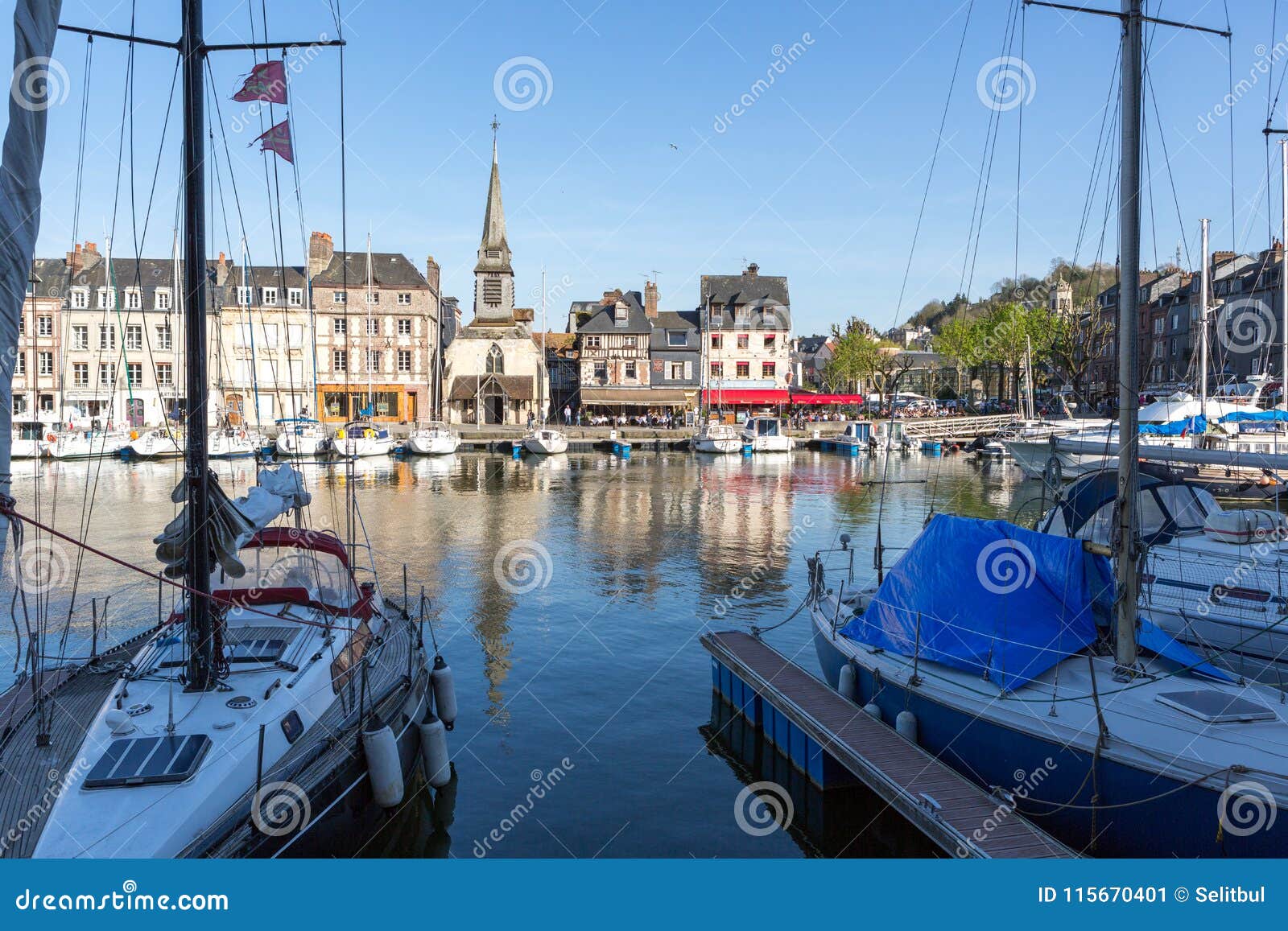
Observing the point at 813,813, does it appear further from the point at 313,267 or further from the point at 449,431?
the point at 313,267

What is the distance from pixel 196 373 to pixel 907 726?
1062 centimetres

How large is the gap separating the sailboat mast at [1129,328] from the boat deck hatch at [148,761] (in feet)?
37.2

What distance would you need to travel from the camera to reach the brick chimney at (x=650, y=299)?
9206 centimetres

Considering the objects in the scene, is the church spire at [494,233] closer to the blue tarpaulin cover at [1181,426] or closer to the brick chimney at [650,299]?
the brick chimney at [650,299]

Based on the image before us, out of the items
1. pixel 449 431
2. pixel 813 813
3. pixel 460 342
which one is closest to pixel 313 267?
pixel 460 342

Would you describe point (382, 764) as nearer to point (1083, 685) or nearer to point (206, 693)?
point (206, 693)

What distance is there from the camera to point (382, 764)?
11.9 meters

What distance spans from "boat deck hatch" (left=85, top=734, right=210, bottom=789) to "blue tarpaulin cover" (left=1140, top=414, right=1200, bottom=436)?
39.0 metres

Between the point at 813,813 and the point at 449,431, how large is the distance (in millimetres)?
63928

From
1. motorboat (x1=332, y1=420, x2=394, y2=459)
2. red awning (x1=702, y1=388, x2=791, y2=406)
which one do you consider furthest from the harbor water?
red awning (x1=702, y1=388, x2=791, y2=406)

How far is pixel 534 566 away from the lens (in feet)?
102

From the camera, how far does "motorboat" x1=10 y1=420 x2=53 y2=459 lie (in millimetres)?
64500

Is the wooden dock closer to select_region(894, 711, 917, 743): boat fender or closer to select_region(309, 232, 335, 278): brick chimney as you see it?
select_region(894, 711, 917, 743): boat fender

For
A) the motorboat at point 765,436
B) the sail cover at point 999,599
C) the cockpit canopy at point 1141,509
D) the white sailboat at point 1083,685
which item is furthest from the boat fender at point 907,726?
the motorboat at point 765,436
